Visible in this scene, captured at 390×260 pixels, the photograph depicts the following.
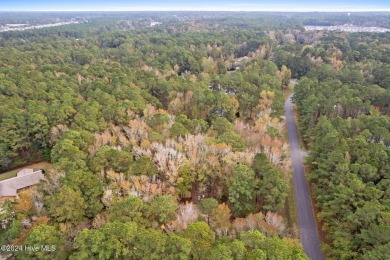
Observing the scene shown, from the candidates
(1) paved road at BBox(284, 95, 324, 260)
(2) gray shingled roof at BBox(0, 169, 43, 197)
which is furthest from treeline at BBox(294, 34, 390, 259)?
(2) gray shingled roof at BBox(0, 169, 43, 197)

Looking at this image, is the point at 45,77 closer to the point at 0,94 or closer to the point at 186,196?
the point at 0,94

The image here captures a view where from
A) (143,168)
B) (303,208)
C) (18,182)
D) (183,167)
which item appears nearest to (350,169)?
(303,208)

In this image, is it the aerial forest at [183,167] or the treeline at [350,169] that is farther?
the treeline at [350,169]

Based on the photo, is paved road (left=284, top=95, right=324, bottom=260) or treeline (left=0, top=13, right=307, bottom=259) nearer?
treeline (left=0, top=13, right=307, bottom=259)

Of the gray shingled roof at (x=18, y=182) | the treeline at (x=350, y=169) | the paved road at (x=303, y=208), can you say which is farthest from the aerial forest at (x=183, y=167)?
the gray shingled roof at (x=18, y=182)

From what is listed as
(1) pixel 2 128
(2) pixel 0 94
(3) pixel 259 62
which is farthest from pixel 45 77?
(3) pixel 259 62

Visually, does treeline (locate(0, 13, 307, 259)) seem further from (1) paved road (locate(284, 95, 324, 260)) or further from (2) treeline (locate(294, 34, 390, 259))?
(2) treeline (locate(294, 34, 390, 259))

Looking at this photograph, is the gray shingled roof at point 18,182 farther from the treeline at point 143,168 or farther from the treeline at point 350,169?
the treeline at point 350,169

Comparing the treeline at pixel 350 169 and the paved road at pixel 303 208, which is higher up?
the treeline at pixel 350 169

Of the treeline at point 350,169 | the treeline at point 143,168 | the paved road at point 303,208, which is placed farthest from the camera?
the paved road at point 303,208
